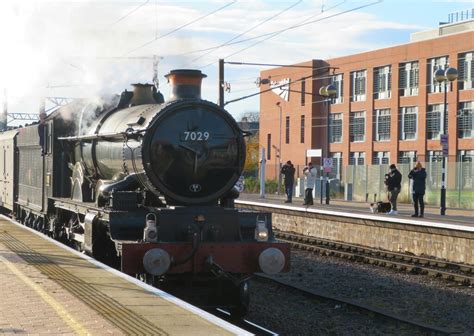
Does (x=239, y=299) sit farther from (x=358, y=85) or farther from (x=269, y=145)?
(x=269, y=145)

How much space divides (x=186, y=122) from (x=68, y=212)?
14.4 ft

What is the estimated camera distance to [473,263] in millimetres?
16750

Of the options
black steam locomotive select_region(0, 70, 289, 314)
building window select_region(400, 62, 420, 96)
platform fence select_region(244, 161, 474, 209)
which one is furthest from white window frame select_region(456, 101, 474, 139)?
black steam locomotive select_region(0, 70, 289, 314)

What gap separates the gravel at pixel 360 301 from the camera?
10.3m

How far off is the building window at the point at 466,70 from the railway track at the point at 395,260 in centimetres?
2778

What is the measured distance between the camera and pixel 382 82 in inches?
2105

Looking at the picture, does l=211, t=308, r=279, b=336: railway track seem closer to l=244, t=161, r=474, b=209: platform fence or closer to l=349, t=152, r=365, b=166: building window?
l=244, t=161, r=474, b=209: platform fence

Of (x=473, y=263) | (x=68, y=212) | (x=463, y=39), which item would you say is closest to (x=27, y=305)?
(x=68, y=212)

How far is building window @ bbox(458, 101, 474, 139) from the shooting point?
149ft

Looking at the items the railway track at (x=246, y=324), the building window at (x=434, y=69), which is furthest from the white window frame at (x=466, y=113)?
the railway track at (x=246, y=324)

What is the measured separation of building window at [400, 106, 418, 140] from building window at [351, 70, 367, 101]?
15.5ft

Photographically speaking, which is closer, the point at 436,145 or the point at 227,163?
the point at 227,163

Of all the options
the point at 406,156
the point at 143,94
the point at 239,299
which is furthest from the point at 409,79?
the point at 239,299

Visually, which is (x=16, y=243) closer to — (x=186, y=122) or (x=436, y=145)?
(x=186, y=122)
